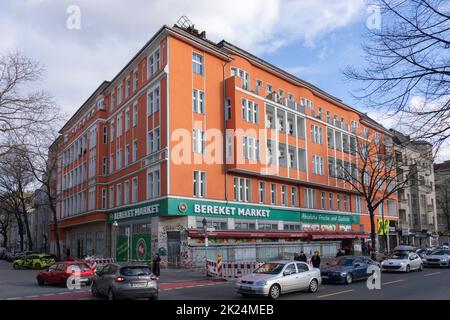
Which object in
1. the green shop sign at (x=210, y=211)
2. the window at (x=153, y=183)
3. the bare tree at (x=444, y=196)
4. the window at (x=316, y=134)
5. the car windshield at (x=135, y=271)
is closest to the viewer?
the car windshield at (x=135, y=271)

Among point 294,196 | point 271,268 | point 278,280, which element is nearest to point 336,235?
point 294,196

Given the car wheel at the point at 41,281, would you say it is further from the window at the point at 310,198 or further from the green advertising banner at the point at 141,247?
the window at the point at 310,198

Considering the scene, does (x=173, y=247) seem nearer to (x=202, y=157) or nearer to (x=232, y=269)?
(x=202, y=157)

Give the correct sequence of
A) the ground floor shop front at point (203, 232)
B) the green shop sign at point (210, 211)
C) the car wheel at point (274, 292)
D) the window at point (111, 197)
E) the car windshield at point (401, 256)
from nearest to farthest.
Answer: the car wheel at point (274, 292) → the car windshield at point (401, 256) → the ground floor shop front at point (203, 232) → the green shop sign at point (210, 211) → the window at point (111, 197)

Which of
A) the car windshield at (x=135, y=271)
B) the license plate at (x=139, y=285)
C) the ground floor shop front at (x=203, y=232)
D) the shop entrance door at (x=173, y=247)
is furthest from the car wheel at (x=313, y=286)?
the shop entrance door at (x=173, y=247)

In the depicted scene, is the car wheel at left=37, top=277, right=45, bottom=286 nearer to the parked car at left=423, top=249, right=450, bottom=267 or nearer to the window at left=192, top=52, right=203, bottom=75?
the window at left=192, top=52, right=203, bottom=75

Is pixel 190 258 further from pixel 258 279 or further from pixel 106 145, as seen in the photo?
pixel 106 145

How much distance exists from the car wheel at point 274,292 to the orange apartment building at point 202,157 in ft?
55.8

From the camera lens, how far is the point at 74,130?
66.3 metres

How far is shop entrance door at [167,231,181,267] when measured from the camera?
34656 millimetres

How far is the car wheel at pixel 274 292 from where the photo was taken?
17219 millimetres

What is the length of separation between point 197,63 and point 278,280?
2618 centimetres

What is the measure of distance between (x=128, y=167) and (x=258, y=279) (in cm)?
2849
